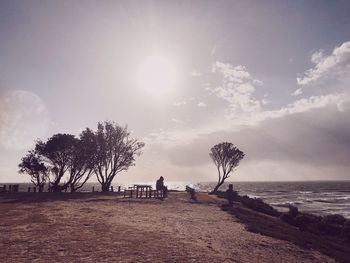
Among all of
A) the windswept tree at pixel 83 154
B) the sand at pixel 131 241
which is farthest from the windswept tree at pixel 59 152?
the sand at pixel 131 241

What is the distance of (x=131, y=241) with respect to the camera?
539 inches

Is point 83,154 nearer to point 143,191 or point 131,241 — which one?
point 143,191

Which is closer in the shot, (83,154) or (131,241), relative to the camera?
(131,241)

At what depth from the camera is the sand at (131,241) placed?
11.6 meters

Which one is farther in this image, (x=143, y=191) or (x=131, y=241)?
(x=143, y=191)

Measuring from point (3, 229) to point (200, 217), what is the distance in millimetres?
12292

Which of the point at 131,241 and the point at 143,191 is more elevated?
the point at 143,191

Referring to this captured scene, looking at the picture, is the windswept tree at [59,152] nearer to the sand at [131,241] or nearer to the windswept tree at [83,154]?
the windswept tree at [83,154]

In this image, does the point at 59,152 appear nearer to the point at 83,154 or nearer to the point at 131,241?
the point at 83,154

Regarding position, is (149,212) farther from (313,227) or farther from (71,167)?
(71,167)

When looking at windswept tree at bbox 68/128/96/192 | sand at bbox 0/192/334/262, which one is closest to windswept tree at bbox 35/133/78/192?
windswept tree at bbox 68/128/96/192

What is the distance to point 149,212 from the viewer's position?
23672 millimetres

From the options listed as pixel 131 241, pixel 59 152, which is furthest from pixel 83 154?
pixel 131 241

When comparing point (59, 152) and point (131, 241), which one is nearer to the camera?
point (131, 241)
